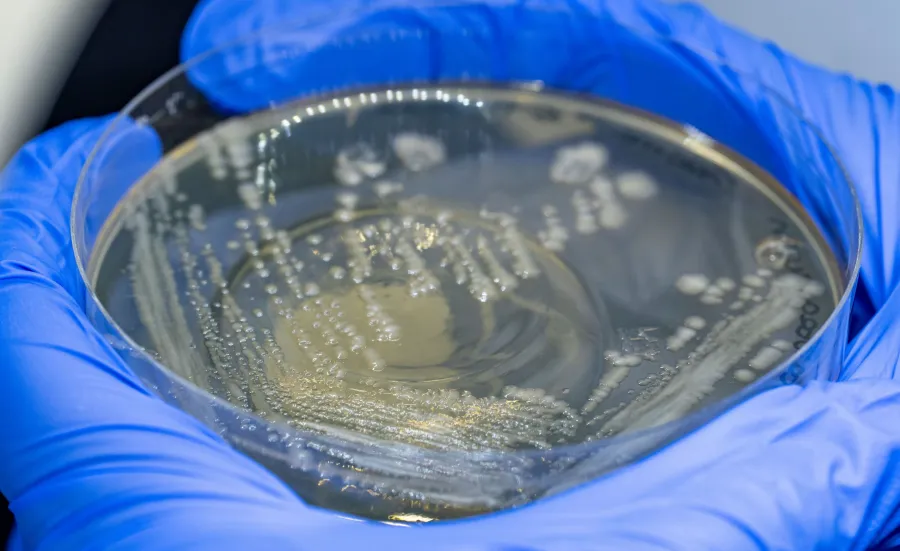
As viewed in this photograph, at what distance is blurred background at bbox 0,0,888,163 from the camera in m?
0.84

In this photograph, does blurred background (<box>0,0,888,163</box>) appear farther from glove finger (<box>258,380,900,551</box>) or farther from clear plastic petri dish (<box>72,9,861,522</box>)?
glove finger (<box>258,380,900,551</box>)

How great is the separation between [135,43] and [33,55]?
282 millimetres

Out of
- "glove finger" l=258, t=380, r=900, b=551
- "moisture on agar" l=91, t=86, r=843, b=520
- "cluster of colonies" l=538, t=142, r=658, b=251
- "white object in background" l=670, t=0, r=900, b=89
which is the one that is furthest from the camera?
"white object in background" l=670, t=0, r=900, b=89

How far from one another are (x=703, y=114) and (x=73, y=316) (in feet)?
2.17

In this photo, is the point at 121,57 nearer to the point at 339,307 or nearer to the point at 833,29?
the point at 339,307

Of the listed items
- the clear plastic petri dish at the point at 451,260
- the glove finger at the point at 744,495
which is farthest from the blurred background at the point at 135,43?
the glove finger at the point at 744,495

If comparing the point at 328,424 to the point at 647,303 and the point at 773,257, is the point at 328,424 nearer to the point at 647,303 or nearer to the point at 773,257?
the point at 647,303

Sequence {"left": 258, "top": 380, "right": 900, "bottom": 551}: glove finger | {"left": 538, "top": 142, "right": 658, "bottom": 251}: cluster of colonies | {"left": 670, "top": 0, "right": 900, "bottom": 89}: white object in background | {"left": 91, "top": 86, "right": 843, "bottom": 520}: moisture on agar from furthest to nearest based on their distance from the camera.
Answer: {"left": 670, "top": 0, "right": 900, "bottom": 89}: white object in background → {"left": 538, "top": 142, "right": 658, "bottom": 251}: cluster of colonies → {"left": 91, "top": 86, "right": 843, "bottom": 520}: moisture on agar → {"left": 258, "top": 380, "right": 900, "bottom": 551}: glove finger

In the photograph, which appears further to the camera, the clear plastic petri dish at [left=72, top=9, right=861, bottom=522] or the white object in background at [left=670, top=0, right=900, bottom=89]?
the white object in background at [left=670, top=0, right=900, bottom=89]

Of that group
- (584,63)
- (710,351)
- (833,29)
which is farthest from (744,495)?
(833,29)

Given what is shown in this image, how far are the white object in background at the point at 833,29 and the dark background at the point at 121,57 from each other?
0.70m

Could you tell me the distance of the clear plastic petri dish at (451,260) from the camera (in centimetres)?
58

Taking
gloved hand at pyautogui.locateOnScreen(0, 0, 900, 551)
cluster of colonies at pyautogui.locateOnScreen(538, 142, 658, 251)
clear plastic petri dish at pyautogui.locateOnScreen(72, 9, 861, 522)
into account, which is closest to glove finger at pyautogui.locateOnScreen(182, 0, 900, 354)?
clear plastic petri dish at pyautogui.locateOnScreen(72, 9, 861, 522)

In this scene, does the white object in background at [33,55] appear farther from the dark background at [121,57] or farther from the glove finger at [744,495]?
the glove finger at [744,495]
